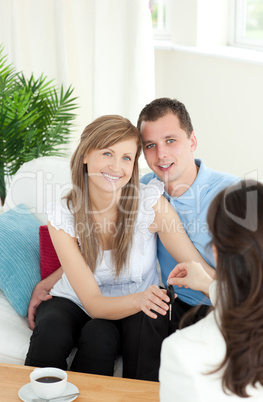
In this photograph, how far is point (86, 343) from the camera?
181 cm

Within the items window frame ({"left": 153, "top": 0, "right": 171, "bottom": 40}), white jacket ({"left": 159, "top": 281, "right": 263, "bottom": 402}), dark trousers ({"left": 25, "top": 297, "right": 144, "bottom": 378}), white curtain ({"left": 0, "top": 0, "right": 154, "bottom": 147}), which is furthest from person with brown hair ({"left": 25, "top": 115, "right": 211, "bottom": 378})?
window frame ({"left": 153, "top": 0, "right": 171, "bottom": 40})

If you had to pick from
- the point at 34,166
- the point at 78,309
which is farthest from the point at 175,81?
the point at 78,309

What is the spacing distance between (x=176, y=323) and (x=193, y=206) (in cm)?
43

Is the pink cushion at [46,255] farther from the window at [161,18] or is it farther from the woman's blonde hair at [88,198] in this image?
the window at [161,18]

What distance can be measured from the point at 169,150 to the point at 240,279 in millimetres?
1157

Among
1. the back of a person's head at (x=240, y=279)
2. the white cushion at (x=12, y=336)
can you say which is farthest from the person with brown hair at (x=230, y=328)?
the white cushion at (x=12, y=336)

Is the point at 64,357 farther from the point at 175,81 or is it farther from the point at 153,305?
the point at 175,81

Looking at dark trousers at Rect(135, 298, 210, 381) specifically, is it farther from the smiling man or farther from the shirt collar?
the shirt collar

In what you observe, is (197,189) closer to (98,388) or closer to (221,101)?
(98,388)

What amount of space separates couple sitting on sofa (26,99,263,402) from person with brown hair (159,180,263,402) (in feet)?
2.46

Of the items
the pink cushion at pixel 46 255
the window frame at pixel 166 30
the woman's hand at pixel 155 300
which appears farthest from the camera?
the window frame at pixel 166 30

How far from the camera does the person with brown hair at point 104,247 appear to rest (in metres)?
1.84

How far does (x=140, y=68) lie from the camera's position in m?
3.64

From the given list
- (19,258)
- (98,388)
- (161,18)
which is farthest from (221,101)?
(98,388)
